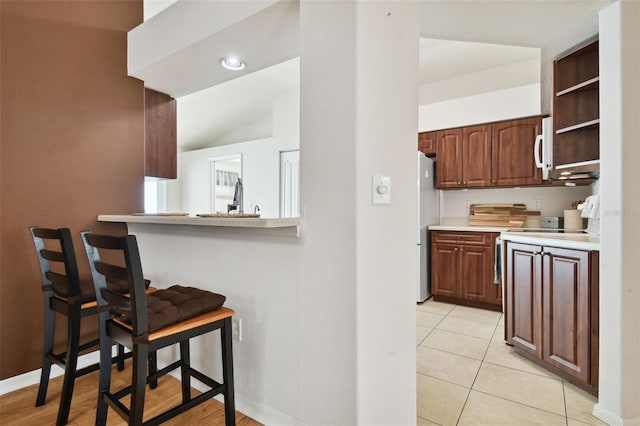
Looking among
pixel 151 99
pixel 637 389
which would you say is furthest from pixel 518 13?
pixel 151 99

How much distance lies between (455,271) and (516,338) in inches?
58.0

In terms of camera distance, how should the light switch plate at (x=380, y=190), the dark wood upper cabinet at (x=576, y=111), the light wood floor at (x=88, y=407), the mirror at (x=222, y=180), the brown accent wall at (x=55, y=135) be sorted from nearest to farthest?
the light switch plate at (x=380, y=190), the light wood floor at (x=88, y=407), the brown accent wall at (x=55, y=135), the dark wood upper cabinet at (x=576, y=111), the mirror at (x=222, y=180)

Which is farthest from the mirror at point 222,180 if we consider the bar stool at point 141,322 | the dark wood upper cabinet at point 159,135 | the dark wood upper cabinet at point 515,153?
the bar stool at point 141,322

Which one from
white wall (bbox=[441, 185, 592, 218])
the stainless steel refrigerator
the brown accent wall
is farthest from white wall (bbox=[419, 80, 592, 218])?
the brown accent wall

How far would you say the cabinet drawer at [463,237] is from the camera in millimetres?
3715

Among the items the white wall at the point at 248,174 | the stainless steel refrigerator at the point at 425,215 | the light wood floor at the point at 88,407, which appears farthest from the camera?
the white wall at the point at 248,174

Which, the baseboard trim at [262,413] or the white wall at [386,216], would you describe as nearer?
the white wall at [386,216]

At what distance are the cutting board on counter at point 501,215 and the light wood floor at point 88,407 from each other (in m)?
3.43

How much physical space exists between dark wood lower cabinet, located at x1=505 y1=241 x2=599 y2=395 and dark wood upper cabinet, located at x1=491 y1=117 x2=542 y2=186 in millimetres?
1533

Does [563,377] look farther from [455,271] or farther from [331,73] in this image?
[331,73]

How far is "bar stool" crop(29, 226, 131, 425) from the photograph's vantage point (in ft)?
5.43

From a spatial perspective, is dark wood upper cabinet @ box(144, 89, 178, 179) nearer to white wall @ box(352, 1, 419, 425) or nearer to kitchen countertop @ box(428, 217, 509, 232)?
white wall @ box(352, 1, 419, 425)

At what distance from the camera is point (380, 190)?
1353 mm

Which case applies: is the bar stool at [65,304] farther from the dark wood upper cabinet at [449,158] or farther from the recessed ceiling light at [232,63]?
the dark wood upper cabinet at [449,158]
